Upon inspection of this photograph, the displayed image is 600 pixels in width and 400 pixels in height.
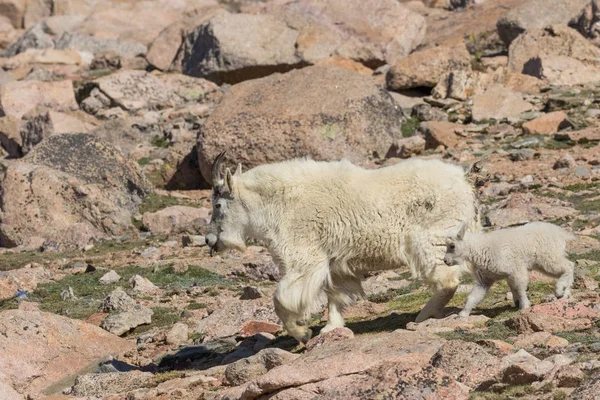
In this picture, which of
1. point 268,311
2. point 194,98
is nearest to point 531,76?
point 194,98

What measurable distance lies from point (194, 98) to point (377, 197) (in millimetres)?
29131

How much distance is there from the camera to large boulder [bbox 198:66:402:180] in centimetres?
2925

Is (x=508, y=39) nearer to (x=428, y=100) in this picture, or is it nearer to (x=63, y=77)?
(x=428, y=100)

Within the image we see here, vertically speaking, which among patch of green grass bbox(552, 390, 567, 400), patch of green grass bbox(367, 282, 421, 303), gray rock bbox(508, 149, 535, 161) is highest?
patch of green grass bbox(552, 390, 567, 400)

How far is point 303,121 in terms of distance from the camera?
29.4 meters

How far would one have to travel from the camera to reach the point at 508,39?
41.9 meters

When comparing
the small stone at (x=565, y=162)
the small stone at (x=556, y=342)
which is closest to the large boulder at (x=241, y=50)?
the small stone at (x=565, y=162)

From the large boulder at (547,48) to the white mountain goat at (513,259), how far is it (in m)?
25.0

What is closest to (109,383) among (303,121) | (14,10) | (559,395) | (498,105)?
(559,395)

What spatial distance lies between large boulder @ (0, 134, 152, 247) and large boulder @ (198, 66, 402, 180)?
2689 mm

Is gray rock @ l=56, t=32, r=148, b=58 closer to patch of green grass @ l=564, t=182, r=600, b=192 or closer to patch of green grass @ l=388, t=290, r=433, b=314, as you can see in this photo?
patch of green grass @ l=564, t=182, r=600, b=192

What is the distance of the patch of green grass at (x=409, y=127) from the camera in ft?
106

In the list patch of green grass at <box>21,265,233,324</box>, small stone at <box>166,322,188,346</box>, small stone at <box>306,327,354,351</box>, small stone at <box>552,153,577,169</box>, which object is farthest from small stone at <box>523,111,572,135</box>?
small stone at <box>306,327,354,351</box>

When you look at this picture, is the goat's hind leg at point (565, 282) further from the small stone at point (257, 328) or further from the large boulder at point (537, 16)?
the large boulder at point (537, 16)
